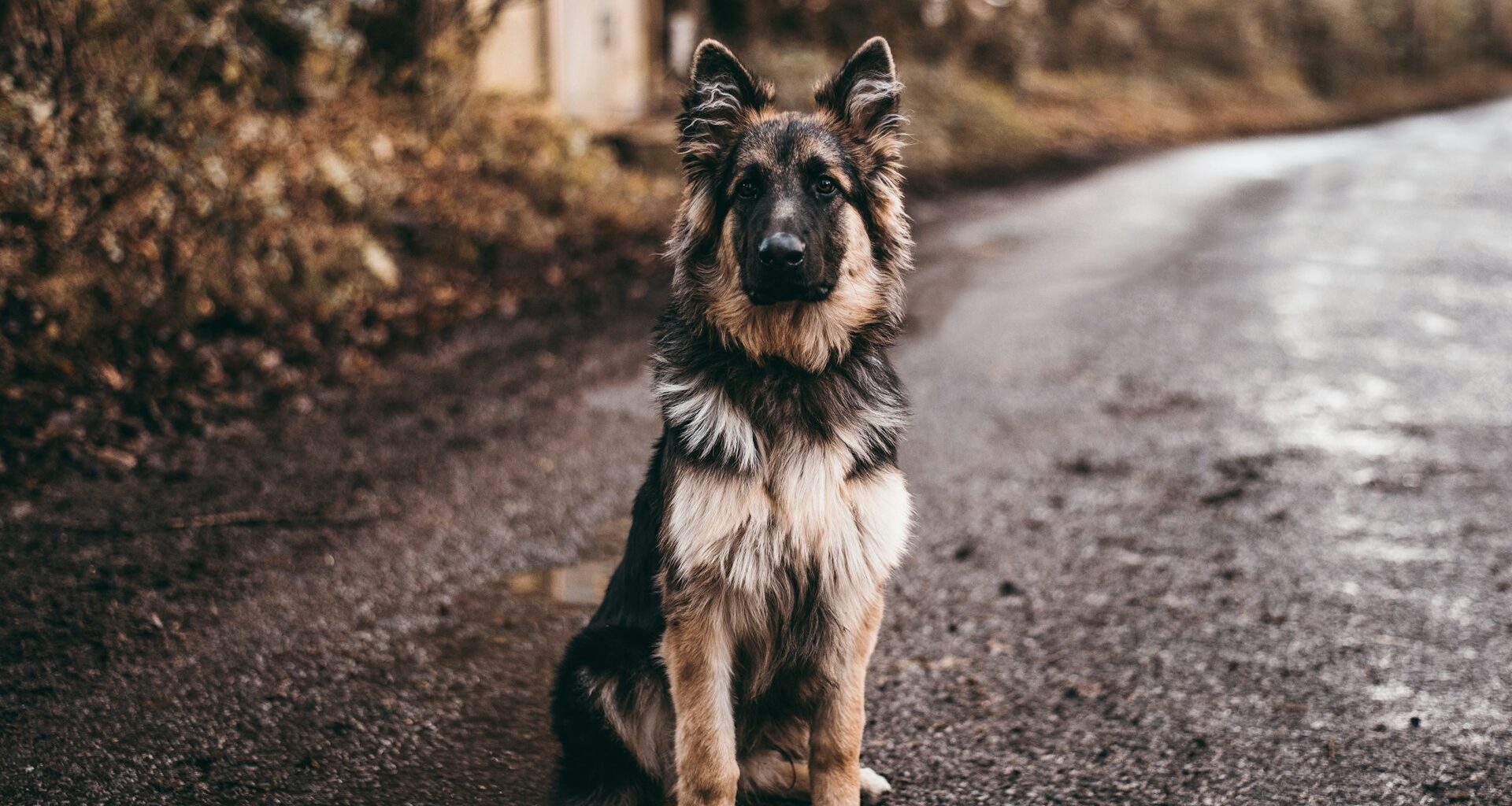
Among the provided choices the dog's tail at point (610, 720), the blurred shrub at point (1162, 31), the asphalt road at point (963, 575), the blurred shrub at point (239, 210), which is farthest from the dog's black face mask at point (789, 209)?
the blurred shrub at point (1162, 31)

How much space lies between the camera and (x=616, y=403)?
7.46 m

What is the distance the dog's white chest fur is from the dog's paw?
0.72 m

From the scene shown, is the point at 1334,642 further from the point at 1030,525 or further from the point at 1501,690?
the point at 1030,525

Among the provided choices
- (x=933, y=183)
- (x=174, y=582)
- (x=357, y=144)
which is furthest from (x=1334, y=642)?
(x=933, y=183)

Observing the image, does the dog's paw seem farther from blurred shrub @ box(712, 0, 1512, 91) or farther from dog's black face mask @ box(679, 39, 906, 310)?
blurred shrub @ box(712, 0, 1512, 91)

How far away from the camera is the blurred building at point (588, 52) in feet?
44.7

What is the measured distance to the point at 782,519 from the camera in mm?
Answer: 3307

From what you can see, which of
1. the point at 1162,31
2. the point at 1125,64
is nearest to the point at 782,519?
the point at 1125,64

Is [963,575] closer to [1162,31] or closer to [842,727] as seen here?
[842,727]

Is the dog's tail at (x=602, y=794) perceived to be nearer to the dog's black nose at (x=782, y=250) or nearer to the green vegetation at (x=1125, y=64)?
the dog's black nose at (x=782, y=250)

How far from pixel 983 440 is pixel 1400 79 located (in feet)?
85.6

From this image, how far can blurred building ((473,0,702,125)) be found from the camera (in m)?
13.6

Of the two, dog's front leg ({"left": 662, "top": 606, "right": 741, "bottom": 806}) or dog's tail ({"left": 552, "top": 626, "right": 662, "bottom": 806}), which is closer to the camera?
dog's front leg ({"left": 662, "top": 606, "right": 741, "bottom": 806})

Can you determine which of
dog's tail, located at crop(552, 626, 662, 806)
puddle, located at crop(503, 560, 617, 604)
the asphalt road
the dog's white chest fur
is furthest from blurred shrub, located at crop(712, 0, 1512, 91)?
dog's tail, located at crop(552, 626, 662, 806)
